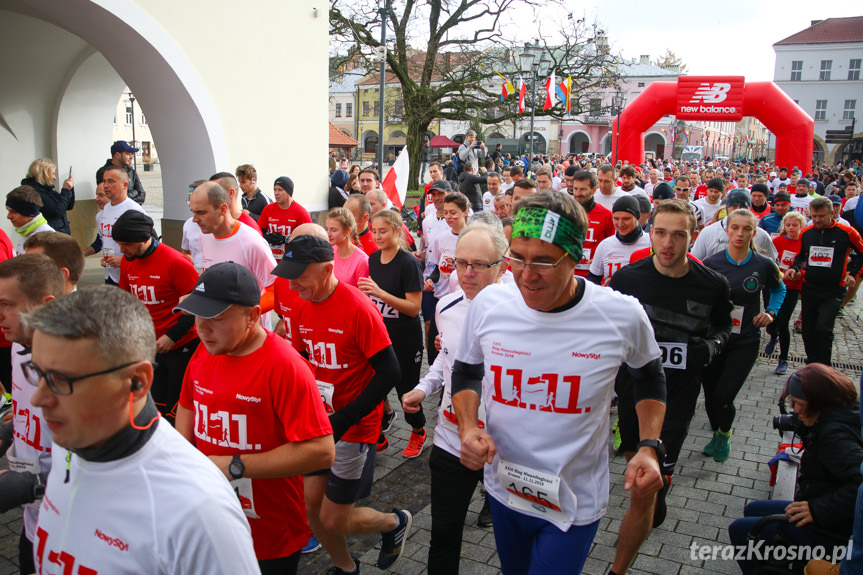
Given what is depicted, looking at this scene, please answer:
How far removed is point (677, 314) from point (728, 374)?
1.47 metres

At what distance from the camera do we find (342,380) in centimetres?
357

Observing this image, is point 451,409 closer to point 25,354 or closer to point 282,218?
point 25,354

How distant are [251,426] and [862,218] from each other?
11.7 m

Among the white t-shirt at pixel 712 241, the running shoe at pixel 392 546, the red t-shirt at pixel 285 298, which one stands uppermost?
the white t-shirt at pixel 712 241

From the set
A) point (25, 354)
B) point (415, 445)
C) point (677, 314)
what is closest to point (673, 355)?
point (677, 314)

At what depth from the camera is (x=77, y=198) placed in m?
13.4

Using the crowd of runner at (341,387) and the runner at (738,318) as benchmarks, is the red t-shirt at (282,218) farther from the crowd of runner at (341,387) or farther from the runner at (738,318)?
the runner at (738,318)

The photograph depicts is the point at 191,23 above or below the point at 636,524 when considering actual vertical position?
above

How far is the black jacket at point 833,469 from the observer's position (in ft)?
10.1

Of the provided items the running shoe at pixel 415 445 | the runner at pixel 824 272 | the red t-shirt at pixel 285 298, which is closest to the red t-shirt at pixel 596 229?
the runner at pixel 824 272

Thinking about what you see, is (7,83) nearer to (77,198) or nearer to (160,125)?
(77,198)

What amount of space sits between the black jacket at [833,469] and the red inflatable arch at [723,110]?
67.4 ft

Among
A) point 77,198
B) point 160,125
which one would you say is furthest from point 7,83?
point 160,125

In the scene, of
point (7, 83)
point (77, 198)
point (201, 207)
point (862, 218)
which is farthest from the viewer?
point (77, 198)
